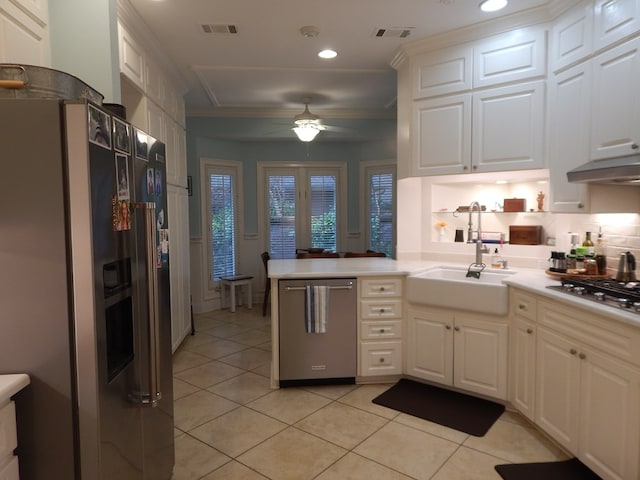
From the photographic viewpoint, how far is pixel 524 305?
8.99 ft

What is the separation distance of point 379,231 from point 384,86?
2315mm

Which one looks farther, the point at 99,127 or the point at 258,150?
the point at 258,150

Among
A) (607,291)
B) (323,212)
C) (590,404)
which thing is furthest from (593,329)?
(323,212)

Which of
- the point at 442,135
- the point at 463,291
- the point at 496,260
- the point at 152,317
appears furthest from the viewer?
the point at 496,260

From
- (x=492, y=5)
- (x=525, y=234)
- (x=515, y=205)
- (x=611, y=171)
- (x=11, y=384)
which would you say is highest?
(x=492, y=5)

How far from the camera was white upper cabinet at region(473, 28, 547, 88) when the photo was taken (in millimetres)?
3088

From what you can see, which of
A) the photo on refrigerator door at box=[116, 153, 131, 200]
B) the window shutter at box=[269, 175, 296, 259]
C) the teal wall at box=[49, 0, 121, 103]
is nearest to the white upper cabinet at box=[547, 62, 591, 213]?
the photo on refrigerator door at box=[116, 153, 131, 200]

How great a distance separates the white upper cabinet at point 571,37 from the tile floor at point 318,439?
235 centimetres

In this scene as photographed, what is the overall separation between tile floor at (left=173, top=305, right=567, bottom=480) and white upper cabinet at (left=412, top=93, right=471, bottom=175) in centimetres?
183

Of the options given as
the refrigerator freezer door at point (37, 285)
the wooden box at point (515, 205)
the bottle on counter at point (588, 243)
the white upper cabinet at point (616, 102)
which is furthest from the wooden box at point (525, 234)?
the refrigerator freezer door at point (37, 285)

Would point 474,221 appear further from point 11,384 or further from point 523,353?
point 11,384

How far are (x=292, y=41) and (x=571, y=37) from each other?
1.99m

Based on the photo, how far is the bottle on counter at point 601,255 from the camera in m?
2.84

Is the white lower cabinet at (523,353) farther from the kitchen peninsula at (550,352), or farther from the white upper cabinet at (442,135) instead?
the white upper cabinet at (442,135)
